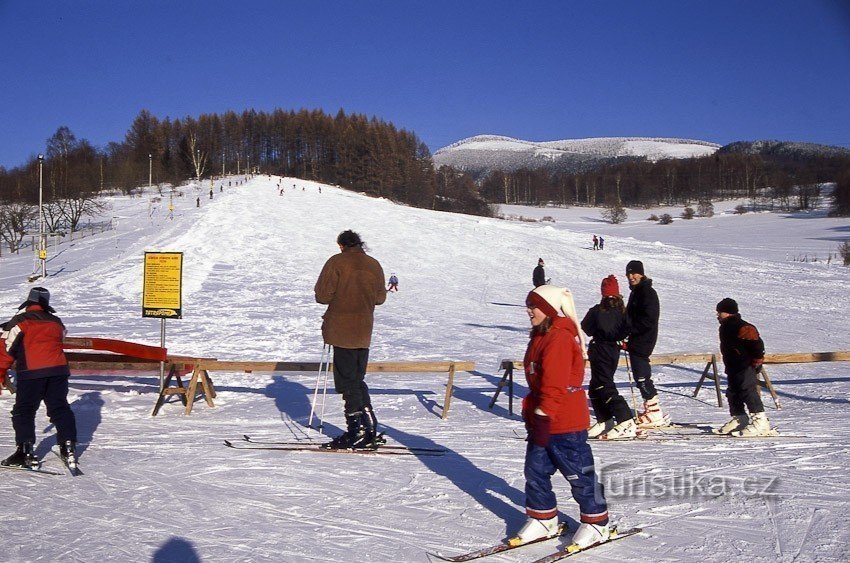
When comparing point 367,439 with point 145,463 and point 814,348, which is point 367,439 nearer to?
point 145,463

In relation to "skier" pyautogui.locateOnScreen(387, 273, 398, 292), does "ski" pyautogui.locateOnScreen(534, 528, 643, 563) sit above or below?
below

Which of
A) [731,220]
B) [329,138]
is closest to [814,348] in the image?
[731,220]

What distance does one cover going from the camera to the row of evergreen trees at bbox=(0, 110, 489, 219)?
96.6 meters

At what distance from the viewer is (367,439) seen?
6914mm

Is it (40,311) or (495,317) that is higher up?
(40,311)

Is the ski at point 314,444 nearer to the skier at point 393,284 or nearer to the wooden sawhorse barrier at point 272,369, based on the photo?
the wooden sawhorse barrier at point 272,369

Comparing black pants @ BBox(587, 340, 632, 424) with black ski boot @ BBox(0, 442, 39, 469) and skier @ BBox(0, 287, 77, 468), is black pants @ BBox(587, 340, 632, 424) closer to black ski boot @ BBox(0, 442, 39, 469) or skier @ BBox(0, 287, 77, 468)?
skier @ BBox(0, 287, 77, 468)

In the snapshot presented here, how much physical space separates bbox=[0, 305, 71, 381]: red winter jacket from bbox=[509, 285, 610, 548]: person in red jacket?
4.34 m

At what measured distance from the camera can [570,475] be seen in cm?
445

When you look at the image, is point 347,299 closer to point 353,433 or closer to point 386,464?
point 353,433

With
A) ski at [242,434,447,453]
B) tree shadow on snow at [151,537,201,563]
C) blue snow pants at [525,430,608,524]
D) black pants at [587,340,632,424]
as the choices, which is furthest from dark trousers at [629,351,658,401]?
tree shadow on snow at [151,537,201,563]

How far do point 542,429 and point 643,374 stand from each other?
391 centimetres

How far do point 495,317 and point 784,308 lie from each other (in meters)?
12.4

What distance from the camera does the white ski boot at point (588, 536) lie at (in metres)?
4.36
